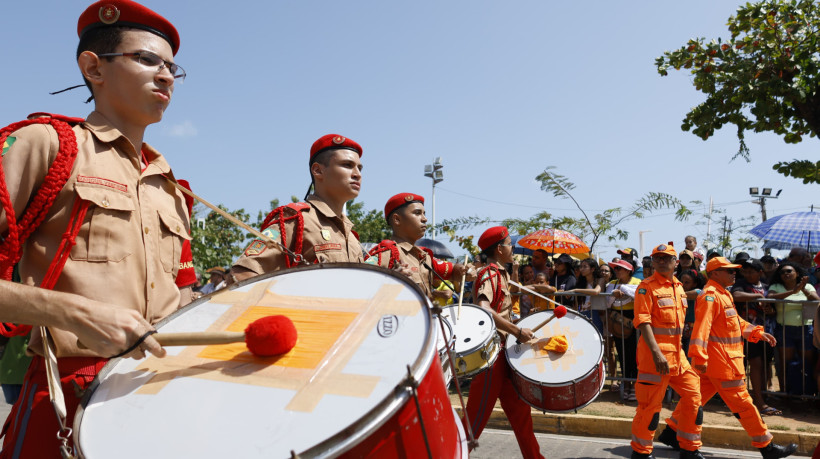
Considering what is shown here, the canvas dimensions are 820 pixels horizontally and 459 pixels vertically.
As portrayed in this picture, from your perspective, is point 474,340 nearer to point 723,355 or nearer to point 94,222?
point 723,355

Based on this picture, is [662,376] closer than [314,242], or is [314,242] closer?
[314,242]

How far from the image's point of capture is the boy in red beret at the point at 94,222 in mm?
→ 1593

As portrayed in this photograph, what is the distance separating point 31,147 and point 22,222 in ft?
0.70

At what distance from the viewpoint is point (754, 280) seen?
322 inches

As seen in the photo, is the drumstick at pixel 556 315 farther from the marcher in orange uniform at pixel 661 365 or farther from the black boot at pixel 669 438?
the black boot at pixel 669 438

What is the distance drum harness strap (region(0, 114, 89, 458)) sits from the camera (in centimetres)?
165

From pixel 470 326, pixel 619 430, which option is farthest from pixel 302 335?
pixel 619 430

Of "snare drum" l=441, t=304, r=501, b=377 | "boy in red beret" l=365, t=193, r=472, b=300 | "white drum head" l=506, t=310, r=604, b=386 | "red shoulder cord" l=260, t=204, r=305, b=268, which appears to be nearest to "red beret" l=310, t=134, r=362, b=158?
"red shoulder cord" l=260, t=204, r=305, b=268

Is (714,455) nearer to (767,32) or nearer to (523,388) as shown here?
(523,388)

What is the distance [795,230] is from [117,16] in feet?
37.8

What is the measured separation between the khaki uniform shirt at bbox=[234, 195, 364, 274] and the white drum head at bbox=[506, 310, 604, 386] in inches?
80.7

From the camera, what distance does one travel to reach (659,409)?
18.2 ft

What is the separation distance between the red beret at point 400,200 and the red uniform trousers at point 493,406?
1.61 meters

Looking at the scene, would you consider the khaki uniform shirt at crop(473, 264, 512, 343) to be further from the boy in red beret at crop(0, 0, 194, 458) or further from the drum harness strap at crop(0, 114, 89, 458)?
the drum harness strap at crop(0, 114, 89, 458)
